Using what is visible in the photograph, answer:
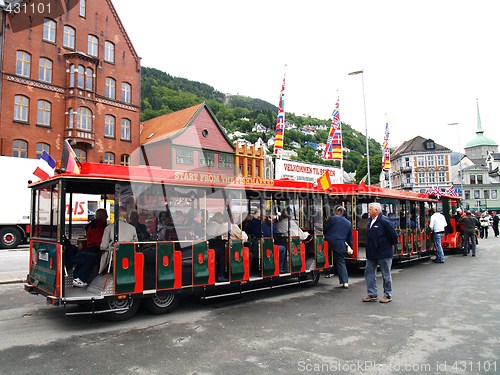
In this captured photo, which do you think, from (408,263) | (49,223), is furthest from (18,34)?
(408,263)

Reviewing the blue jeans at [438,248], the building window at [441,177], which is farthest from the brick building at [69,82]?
the building window at [441,177]

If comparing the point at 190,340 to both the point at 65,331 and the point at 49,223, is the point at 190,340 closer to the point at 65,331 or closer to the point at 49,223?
the point at 65,331

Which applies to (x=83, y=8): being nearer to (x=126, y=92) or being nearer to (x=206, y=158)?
(x=126, y=92)

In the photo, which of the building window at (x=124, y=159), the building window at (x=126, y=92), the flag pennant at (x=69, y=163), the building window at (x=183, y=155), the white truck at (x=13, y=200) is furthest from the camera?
the building window at (x=183, y=155)

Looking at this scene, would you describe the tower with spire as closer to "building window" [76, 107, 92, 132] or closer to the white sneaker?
"building window" [76, 107, 92, 132]

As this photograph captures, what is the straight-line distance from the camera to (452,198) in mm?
17578

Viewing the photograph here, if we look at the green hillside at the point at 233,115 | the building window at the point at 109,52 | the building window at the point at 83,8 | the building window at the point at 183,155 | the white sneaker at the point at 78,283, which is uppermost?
the green hillside at the point at 233,115

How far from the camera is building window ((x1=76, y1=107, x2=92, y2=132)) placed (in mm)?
31109

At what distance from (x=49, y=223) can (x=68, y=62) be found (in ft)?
93.0

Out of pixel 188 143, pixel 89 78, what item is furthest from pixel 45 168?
pixel 188 143

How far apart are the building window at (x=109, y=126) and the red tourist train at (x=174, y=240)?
88.4 ft

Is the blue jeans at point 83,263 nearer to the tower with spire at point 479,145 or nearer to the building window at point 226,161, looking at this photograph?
the building window at point 226,161

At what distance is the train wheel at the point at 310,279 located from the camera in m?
9.48

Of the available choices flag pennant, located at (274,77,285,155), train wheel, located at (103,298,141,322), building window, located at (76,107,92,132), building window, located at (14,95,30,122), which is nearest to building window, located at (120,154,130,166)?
building window, located at (76,107,92,132)
